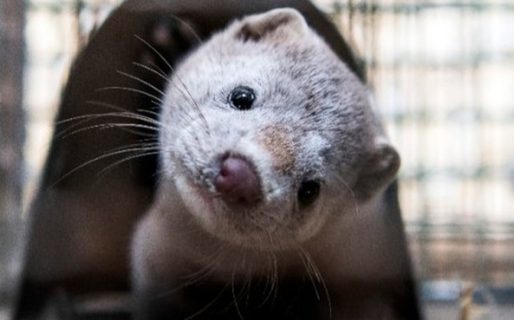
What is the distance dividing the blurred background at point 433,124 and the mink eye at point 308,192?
0.18 m

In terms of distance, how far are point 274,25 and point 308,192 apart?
20 cm

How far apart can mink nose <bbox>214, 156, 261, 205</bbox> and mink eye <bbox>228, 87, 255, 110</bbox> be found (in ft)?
0.29

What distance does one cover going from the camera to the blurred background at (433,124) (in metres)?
0.86

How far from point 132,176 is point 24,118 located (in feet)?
0.50

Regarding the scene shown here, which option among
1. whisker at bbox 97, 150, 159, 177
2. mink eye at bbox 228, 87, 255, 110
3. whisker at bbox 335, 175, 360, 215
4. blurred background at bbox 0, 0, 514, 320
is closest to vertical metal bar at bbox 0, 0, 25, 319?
blurred background at bbox 0, 0, 514, 320

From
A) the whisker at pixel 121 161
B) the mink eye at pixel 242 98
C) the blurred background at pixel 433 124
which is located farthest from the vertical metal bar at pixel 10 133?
the mink eye at pixel 242 98

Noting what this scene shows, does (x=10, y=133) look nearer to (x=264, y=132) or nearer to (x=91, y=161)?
(x=91, y=161)

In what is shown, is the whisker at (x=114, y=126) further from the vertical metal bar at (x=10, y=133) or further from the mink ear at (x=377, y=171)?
the mink ear at (x=377, y=171)

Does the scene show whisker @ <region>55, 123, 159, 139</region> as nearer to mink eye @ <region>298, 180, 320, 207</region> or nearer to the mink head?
the mink head

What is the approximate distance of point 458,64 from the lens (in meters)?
1.02

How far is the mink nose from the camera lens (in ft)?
2.27

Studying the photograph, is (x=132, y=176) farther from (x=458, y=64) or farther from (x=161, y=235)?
(x=458, y=64)

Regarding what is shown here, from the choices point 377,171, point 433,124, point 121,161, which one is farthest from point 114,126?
point 433,124

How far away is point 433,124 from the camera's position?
101cm
